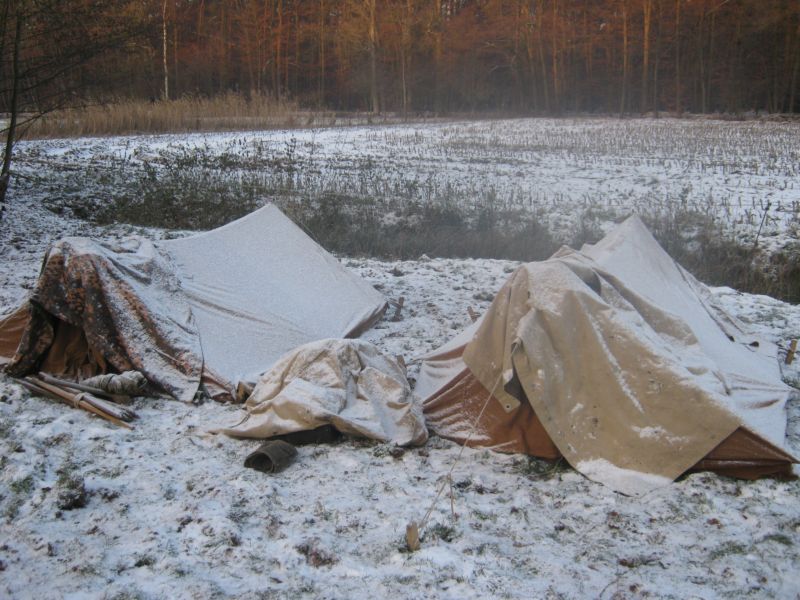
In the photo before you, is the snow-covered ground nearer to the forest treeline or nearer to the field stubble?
the field stubble

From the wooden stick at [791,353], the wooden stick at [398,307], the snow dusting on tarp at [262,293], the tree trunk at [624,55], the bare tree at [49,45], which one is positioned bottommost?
the wooden stick at [791,353]

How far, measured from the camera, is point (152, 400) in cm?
Answer: 478

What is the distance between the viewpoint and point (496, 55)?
42625mm

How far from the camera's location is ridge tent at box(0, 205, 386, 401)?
16.0 feet

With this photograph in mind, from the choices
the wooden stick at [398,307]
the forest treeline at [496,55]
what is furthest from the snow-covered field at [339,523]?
the forest treeline at [496,55]

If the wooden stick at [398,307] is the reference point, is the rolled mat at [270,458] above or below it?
below

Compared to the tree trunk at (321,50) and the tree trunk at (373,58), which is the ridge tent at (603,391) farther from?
the tree trunk at (321,50)

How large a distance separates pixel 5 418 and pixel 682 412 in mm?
4034

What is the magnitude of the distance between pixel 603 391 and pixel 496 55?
4211cm

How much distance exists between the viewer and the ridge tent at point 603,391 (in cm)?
361

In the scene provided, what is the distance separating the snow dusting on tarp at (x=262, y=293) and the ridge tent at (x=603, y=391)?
1.59m

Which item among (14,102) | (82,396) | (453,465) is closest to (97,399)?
(82,396)

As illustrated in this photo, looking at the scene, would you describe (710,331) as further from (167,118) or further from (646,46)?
(646,46)

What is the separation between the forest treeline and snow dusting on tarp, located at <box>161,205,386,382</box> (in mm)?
30337
